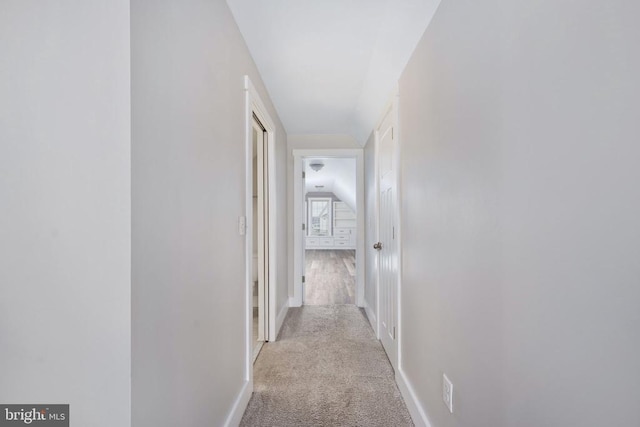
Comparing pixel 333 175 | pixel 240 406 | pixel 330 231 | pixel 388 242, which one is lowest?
pixel 240 406

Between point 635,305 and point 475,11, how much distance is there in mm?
1000

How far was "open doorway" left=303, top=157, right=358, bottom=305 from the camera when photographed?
16.9 ft

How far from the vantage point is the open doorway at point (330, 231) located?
5.16 metres

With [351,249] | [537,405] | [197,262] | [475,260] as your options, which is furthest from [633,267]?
[351,249]

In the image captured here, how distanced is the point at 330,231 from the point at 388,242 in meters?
8.77

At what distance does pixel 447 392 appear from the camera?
4.42ft

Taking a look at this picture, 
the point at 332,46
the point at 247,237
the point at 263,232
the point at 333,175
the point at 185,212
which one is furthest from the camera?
the point at 333,175

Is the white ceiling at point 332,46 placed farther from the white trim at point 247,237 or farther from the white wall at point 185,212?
the white trim at point 247,237

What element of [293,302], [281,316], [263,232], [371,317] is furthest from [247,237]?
[293,302]

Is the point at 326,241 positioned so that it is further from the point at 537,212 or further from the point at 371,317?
the point at 537,212

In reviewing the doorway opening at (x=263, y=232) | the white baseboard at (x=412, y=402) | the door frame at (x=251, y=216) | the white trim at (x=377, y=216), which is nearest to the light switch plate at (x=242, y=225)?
the door frame at (x=251, y=216)

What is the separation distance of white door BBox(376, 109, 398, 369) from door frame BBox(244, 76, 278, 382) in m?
0.98

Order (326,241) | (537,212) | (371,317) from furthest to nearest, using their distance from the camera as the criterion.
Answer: (326,241) → (371,317) → (537,212)

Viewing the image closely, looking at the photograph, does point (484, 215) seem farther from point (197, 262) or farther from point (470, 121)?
point (197, 262)
